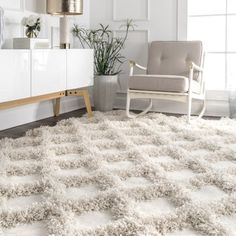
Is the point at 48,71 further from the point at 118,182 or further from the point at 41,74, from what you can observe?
the point at 118,182

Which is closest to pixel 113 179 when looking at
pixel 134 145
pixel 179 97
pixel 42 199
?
A: pixel 42 199

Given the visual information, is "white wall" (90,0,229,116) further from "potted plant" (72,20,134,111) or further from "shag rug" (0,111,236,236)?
"shag rug" (0,111,236,236)

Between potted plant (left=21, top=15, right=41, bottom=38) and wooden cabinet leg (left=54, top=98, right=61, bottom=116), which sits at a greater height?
potted plant (left=21, top=15, right=41, bottom=38)

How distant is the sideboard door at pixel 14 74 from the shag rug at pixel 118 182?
308 mm

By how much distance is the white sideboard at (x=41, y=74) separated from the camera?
269 centimetres

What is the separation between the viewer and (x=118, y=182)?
179cm

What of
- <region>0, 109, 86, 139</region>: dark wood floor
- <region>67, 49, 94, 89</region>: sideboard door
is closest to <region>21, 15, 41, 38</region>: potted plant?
<region>67, 49, 94, 89</region>: sideboard door

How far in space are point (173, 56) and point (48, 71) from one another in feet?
4.63

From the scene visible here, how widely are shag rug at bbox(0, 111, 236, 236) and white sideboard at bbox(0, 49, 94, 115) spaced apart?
300 mm

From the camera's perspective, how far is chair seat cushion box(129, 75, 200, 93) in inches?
132

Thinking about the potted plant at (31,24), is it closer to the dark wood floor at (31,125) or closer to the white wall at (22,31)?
the white wall at (22,31)

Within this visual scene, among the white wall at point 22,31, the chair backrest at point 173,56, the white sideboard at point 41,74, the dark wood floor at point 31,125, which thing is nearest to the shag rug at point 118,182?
the dark wood floor at point 31,125

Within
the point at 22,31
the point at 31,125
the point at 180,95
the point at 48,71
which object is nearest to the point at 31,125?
the point at 31,125

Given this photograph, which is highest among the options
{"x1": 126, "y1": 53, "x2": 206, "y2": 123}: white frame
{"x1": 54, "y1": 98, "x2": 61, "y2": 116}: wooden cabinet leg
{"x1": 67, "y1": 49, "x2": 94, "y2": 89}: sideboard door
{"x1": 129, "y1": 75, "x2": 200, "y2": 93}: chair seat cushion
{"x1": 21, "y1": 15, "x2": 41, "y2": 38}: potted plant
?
{"x1": 21, "y1": 15, "x2": 41, "y2": 38}: potted plant
